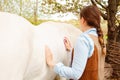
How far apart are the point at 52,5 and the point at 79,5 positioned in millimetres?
407

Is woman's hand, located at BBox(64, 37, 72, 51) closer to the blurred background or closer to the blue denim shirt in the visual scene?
the blue denim shirt

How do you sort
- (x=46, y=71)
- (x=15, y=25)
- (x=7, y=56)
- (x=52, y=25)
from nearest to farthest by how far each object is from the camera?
(x=7, y=56) → (x=15, y=25) → (x=46, y=71) → (x=52, y=25)

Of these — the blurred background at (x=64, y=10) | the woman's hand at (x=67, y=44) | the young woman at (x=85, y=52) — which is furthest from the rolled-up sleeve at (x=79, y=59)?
the blurred background at (x=64, y=10)

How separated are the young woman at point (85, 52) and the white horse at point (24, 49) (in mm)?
70

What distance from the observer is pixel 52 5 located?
15.2ft

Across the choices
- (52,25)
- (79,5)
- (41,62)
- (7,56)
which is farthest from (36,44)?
(79,5)

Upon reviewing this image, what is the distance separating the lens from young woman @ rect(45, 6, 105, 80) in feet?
5.53

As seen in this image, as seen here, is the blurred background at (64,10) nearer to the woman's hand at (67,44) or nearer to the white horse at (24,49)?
the woman's hand at (67,44)

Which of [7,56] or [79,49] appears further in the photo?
[79,49]

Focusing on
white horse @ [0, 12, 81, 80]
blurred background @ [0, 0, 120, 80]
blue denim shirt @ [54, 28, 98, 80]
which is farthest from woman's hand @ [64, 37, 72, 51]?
blurred background @ [0, 0, 120, 80]

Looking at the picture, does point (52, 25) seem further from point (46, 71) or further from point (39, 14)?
point (39, 14)

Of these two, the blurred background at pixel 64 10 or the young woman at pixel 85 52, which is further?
the blurred background at pixel 64 10

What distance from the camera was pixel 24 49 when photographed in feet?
4.62

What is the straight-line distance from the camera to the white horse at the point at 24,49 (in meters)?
1.32
